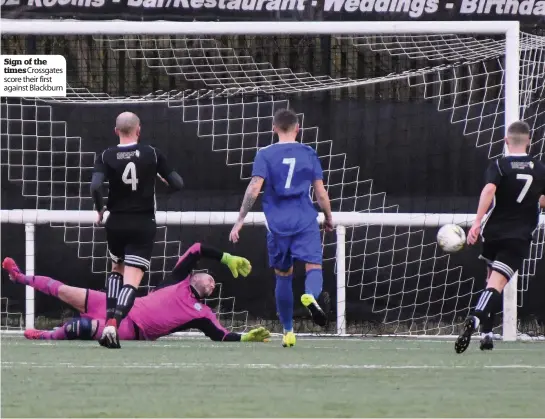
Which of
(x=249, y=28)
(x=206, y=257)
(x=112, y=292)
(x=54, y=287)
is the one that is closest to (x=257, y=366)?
(x=112, y=292)

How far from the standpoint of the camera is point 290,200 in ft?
31.4

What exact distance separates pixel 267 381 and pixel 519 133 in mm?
3303

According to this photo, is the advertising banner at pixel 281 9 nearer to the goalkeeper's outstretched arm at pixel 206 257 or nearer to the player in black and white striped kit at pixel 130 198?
the goalkeeper's outstretched arm at pixel 206 257

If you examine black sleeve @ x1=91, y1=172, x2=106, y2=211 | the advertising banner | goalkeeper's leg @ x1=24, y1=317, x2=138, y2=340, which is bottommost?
goalkeeper's leg @ x1=24, y1=317, x2=138, y2=340

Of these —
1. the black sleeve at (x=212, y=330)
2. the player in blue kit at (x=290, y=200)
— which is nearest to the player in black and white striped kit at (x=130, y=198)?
the player in blue kit at (x=290, y=200)

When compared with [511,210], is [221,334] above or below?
below

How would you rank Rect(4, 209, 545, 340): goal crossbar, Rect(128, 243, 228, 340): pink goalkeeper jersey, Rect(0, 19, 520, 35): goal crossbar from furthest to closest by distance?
Rect(4, 209, 545, 340): goal crossbar < Rect(0, 19, 520, 35): goal crossbar < Rect(128, 243, 228, 340): pink goalkeeper jersey

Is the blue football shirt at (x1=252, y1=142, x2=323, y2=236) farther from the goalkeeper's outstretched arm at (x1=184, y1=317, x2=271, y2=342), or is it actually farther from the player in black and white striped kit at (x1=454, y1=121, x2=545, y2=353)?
the player in black and white striped kit at (x1=454, y1=121, x2=545, y2=353)

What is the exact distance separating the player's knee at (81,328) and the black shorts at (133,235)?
3.15 feet

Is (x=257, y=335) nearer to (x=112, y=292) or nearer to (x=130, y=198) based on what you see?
(x=112, y=292)

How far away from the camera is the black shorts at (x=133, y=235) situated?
9227 millimetres

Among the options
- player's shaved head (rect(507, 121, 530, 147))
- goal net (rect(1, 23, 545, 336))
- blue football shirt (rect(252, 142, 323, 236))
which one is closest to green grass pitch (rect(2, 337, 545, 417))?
blue football shirt (rect(252, 142, 323, 236))

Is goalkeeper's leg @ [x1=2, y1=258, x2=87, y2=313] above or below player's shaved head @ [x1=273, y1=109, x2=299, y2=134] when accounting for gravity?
below

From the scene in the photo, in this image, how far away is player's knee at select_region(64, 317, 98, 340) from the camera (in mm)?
10055
